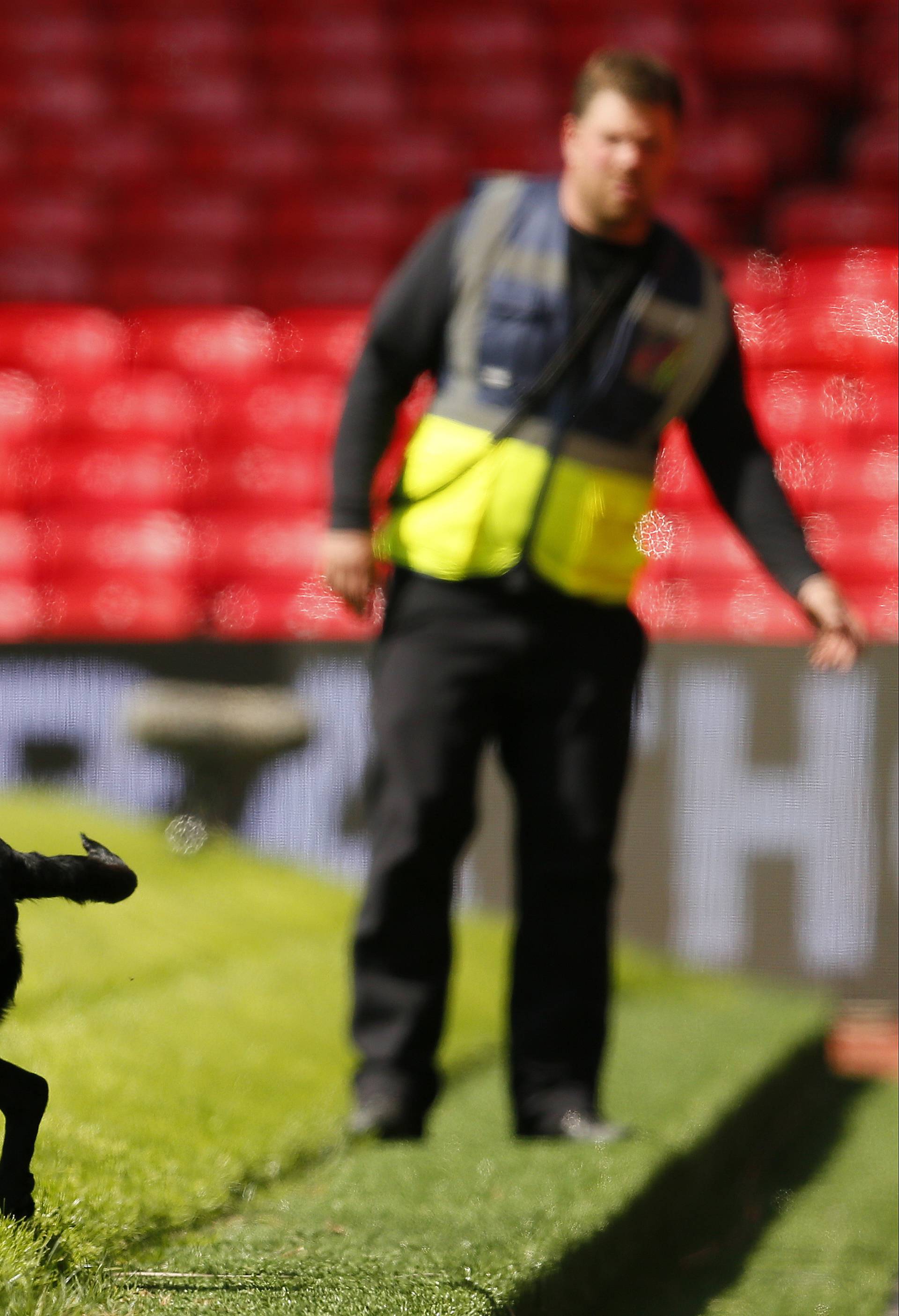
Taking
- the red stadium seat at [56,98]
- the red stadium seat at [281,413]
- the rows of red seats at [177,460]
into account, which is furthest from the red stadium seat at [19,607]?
the red stadium seat at [56,98]

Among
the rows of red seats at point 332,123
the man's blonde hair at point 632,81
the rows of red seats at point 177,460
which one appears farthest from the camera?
the rows of red seats at point 332,123

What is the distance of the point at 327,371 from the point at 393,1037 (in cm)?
350

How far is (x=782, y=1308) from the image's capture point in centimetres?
211

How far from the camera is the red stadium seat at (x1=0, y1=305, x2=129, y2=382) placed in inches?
226

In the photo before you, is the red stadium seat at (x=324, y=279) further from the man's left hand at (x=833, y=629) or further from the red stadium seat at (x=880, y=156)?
the man's left hand at (x=833, y=629)

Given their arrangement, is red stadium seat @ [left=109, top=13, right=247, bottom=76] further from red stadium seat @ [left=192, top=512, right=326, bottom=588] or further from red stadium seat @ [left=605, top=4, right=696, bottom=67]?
red stadium seat @ [left=192, top=512, right=326, bottom=588]

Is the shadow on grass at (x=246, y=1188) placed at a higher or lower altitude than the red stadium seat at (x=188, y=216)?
lower

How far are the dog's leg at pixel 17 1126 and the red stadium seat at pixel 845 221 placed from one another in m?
4.35

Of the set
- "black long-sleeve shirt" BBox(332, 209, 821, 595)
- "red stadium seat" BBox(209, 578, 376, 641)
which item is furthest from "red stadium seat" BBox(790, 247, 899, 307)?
"black long-sleeve shirt" BBox(332, 209, 821, 595)

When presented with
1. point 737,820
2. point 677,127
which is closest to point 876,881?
point 737,820

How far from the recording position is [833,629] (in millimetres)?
2404

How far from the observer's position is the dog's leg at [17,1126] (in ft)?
4.70

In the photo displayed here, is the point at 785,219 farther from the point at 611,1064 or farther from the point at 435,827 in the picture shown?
the point at 435,827

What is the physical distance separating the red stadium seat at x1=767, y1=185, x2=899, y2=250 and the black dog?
168 inches
